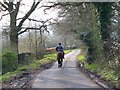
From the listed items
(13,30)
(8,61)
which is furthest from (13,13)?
(8,61)

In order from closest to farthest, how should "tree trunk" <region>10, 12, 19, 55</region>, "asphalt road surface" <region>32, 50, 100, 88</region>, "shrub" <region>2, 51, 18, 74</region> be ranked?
"asphalt road surface" <region>32, 50, 100, 88</region> → "shrub" <region>2, 51, 18, 74</region> → "tree trunk" <region>10, 12, 19, 55</region>

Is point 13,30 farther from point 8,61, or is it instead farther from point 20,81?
point 20,81

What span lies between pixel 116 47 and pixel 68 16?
17.7m

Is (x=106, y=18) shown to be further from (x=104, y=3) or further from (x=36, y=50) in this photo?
(x=36, y=50)

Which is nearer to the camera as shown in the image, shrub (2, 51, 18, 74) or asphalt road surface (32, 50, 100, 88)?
asphalt road surface (32, 50, 100, 88)

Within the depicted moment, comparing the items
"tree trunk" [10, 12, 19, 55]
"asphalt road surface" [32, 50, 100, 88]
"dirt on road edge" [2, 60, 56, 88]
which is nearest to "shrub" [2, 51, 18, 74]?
"tree trunk" [10, 12, 19, 55]

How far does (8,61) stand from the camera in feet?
64.7

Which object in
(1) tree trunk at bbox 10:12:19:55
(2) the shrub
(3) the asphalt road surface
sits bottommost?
(3) the asphalt road surface

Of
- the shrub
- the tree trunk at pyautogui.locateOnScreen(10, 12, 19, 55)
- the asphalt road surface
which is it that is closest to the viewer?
the asphalt road surface

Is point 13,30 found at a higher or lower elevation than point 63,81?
higher

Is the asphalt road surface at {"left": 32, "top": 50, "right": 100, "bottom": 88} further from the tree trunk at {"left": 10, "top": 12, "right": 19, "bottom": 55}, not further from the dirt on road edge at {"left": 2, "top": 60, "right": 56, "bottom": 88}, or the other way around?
the tree trunk at {"left": 10, "top": 12, "right": 19, "bottom": 55}

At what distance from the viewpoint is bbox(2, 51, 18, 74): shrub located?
1921cm

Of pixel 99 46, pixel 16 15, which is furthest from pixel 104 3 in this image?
pixel 16 15

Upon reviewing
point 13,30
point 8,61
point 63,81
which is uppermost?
point 13,30
